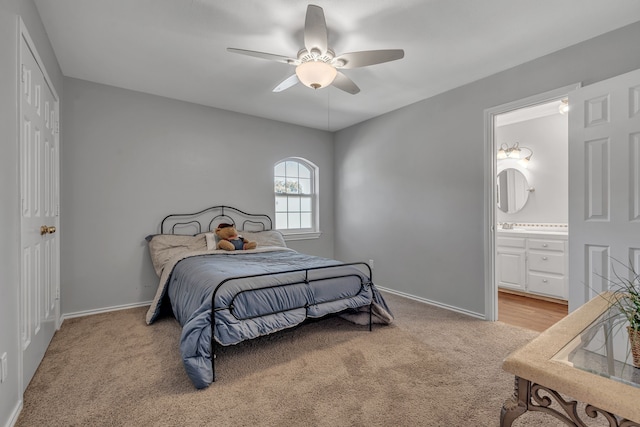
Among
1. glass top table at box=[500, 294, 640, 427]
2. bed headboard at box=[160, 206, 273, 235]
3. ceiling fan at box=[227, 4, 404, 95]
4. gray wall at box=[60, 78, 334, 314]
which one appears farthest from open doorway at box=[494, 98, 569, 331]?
gray wall at box=[60, 78, 334, 314]

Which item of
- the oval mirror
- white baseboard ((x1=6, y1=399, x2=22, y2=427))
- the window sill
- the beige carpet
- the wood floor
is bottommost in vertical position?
the wood floor

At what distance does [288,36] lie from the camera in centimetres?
252

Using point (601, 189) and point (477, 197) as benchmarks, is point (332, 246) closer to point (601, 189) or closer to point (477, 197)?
point (477, 197)

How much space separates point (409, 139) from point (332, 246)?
2255 millimetres

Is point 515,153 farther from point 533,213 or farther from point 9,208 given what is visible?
point 9,208

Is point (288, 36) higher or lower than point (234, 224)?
higher

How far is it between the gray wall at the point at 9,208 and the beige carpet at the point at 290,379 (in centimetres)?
27

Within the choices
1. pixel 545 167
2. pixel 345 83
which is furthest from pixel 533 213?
pixel 345 83

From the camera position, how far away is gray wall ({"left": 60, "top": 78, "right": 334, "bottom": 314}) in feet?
11.1

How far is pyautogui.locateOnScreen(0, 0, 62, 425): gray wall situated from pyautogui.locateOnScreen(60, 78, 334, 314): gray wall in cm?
180

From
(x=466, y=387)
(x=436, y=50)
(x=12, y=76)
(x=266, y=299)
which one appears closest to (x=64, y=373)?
(x=266, y=299)

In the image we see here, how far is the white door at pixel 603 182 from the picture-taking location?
7.07 feet

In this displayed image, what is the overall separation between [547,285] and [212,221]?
A: 4.49 meters

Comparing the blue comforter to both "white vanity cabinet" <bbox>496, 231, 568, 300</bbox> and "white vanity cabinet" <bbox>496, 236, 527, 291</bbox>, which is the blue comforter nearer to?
"white vanity cabinet" <bbox>496, 231, 568, 300</bbox>
